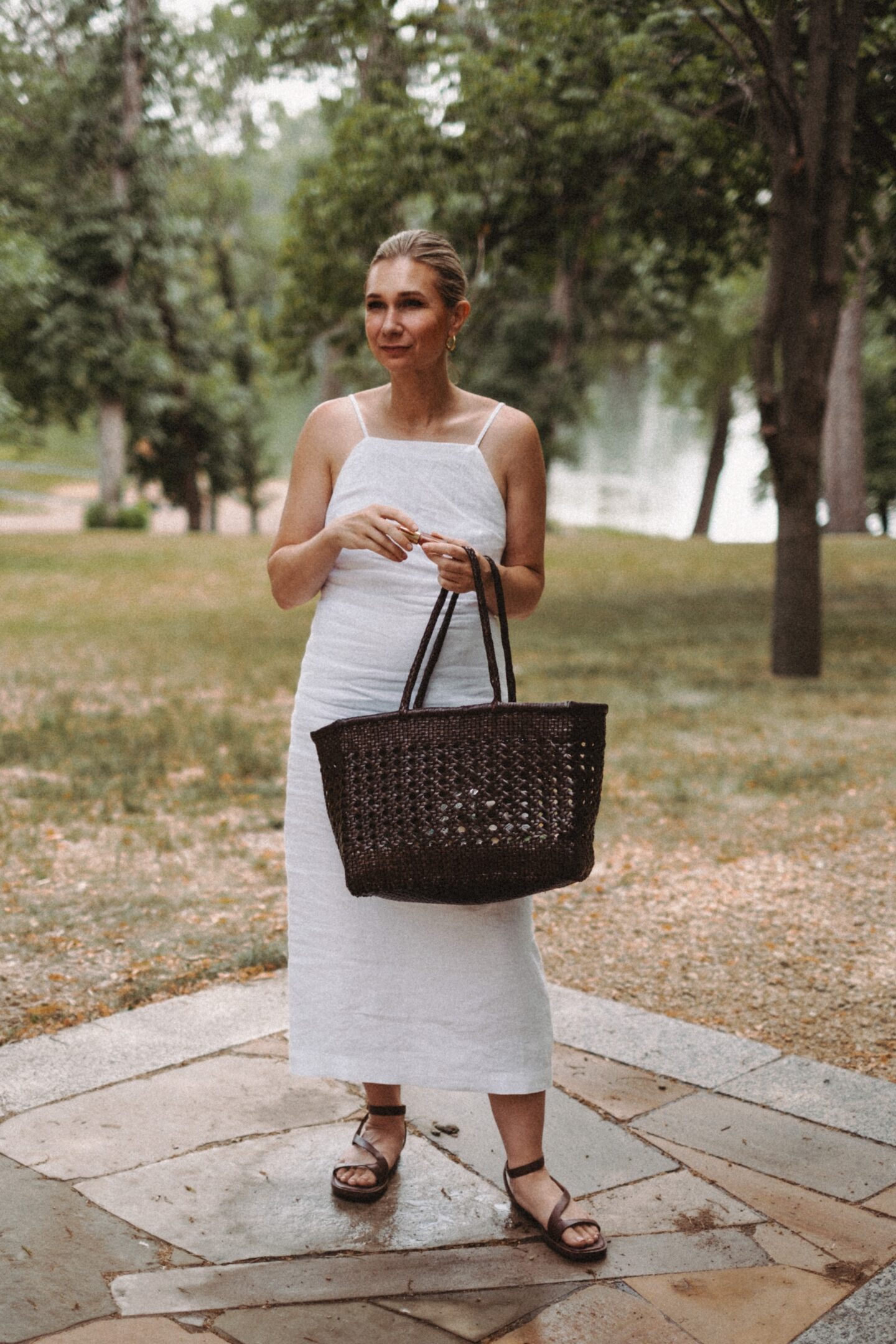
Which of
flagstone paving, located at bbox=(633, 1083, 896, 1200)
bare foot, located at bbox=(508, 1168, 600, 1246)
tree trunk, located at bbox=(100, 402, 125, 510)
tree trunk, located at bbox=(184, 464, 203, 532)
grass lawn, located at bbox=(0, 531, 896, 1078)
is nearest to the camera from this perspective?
bare foot, located at bbox=(508, 1168, 600, 1246)

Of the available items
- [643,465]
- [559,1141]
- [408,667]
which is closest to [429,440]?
[408,667]

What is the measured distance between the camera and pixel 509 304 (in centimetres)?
2839

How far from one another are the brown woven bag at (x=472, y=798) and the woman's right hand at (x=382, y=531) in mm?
315

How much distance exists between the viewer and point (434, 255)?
2.88m

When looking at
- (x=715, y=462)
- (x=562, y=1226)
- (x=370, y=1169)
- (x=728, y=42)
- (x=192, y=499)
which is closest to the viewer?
(x=562, y=1226)

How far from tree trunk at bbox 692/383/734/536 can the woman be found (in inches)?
1242

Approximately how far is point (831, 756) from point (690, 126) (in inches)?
260

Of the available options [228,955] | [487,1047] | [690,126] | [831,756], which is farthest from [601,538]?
[487,1047]

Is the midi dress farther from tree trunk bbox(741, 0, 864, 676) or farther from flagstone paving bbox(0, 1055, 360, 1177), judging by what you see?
tree trunk bbox(741, 0, 864, 676)

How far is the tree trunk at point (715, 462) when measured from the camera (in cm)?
3384

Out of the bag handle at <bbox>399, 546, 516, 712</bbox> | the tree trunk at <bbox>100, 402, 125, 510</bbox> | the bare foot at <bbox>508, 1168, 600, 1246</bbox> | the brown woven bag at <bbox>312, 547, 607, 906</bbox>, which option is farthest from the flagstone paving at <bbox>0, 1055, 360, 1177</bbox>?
the tree trunk at <bbox>100, 402, 125, 510</bbox>

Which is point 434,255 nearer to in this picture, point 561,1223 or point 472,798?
point 472,798

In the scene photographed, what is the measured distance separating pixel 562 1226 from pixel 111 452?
3055 cm

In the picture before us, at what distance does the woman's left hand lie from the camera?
2711 mm
